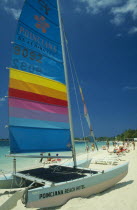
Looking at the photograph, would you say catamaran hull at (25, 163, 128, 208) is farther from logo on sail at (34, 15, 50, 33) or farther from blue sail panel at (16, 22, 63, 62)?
logo on sail at (34, 15, 50, 33)

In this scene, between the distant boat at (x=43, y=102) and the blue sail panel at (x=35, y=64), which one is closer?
the distant boat at (x=43, y=102)

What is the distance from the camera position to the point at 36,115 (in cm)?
590

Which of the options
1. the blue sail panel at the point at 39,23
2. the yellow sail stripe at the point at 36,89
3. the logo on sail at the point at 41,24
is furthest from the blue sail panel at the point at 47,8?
the yellow sail stripe at the point at 36,89

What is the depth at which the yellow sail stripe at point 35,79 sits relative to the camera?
5832mm

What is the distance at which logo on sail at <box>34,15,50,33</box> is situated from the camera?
665 cm

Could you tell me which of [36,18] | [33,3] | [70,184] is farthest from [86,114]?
[33,3]

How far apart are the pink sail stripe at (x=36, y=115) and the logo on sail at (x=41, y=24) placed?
132 inches

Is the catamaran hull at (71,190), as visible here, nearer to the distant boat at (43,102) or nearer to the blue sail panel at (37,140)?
the distant boat at (43,102)

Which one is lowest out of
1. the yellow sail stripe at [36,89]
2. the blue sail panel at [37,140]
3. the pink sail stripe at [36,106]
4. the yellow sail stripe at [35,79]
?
the blue sail panel at [37,140]

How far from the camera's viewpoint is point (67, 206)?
4332 millimetres

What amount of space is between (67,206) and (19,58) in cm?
493

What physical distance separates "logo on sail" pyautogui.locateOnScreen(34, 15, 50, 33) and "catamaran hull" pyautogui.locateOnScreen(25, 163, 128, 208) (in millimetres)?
5682

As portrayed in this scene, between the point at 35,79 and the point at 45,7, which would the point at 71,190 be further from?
the point at 45,7

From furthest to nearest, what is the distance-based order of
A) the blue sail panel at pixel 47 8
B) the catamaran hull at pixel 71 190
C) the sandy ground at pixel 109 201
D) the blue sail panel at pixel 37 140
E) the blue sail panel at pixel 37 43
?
the blue sail panel at pixel 47 8 < the blue sail panel at pixel 37 43 < the blue sail panel at pixel 37 140 < the sandy ground at pixel 109 201 < the catamaran hull at pixel 71 190
